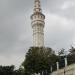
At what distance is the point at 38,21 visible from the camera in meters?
103

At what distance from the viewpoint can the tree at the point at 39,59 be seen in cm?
4869

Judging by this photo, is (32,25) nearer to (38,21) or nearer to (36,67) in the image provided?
(38,21)

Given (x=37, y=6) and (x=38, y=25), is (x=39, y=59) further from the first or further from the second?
(x=37, y=6)

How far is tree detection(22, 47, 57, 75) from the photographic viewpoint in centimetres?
4869

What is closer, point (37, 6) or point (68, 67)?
point (68, 67)

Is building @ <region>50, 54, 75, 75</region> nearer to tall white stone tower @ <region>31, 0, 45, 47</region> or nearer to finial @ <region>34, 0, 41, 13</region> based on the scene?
tall white stone tower @ <region>31, 0, 45, 47</region>

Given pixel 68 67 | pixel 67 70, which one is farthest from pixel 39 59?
pixel 68 67

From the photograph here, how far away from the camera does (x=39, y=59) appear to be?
48594mm

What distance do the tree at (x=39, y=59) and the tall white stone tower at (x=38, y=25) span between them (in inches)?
1851

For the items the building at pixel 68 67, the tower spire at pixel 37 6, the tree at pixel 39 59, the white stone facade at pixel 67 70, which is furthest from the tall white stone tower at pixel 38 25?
the building at pixel 68 67

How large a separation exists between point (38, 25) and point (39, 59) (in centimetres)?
5495

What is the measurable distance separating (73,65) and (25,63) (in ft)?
46.8

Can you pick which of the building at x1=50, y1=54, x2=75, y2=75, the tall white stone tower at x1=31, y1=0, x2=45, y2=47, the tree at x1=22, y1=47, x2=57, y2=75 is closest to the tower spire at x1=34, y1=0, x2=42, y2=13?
the tall white stone tower at x1=31, y1=0, x2=45, y2=47

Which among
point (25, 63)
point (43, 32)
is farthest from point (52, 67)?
point (43, 32)
